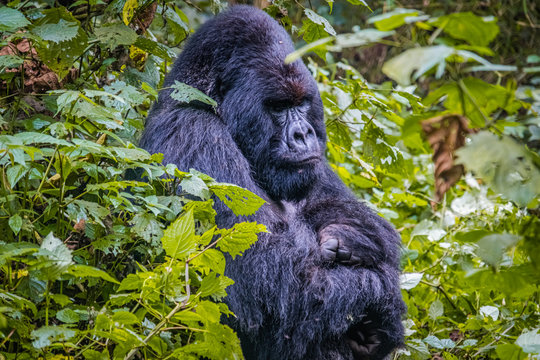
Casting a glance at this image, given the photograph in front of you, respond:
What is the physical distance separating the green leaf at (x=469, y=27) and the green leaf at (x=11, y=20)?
142 centimetres

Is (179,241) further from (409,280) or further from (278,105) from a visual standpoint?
(409,280)

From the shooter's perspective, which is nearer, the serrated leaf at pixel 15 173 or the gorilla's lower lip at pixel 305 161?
the serrated leaf at pixel 15 173

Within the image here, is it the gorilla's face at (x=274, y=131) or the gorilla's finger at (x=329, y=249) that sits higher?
the gorilla's face at (x=274, y=131)

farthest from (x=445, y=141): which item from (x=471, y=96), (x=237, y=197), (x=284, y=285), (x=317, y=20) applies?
(x=317, y=20)

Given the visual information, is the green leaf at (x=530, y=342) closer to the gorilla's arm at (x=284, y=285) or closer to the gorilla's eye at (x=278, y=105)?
the gorilla's arm at (x=284, y=285)

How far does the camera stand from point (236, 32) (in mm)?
2713

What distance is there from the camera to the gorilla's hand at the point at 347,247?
2412 mm

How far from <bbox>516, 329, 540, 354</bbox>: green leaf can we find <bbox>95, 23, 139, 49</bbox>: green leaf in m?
1.73

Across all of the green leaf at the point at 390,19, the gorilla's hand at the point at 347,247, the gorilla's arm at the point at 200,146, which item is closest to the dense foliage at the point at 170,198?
the green leaf at the point at 390,19

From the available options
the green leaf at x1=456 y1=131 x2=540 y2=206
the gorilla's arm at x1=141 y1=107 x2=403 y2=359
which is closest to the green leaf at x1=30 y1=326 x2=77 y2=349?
the gorilla's arm at x1=141 y1=107 x2=403 y2=359

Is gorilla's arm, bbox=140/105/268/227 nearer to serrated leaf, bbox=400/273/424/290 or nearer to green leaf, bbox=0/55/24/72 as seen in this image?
green leaf, bbox=0/55/24/72

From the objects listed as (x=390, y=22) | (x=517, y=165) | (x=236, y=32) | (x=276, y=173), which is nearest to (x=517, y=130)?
(x=517, y=165)

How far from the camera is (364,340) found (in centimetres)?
242

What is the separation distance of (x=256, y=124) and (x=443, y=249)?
4.56 ft
